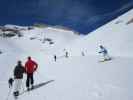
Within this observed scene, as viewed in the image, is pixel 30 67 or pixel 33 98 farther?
pixel 30 67

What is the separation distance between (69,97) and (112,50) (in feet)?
118

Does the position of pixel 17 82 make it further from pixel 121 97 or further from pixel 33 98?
pixel 121 97

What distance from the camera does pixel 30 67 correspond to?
1396 centimetres

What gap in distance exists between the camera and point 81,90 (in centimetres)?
1120

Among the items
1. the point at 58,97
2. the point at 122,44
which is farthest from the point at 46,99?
the point at 122,44

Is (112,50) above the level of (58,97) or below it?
above

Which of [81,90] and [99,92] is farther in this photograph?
[81,90]

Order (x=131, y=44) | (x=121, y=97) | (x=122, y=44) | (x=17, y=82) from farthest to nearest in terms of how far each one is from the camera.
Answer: (x=122, y=44) < (x=131, y=44) < (x=17, y=82) < (x=121, y=97)

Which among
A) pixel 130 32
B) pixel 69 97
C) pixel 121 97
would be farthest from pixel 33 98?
pixel 130 32

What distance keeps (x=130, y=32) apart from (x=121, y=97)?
146 ft

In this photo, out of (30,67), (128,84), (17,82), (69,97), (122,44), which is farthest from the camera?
(122,44)

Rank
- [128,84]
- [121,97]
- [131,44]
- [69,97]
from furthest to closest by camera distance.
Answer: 1. [131,44]
2. [128,84]
3. [69,97]
4. [121,97]

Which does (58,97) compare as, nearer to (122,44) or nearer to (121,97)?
(121,97)

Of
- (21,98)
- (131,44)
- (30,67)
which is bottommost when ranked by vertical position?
(21,98)
